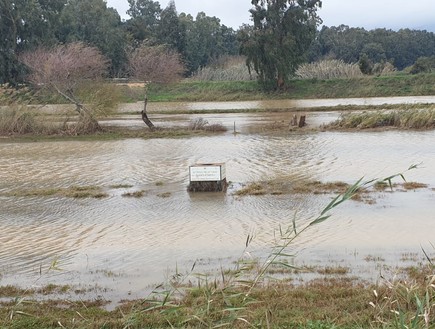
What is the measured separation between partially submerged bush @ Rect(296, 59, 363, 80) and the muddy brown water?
104ft

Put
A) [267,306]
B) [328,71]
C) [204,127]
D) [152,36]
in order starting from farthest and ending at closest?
[152,36]
[328,71]
[204,127]
[267,306]

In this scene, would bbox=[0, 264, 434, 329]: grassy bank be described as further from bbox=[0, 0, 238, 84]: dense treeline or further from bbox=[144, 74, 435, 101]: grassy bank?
bbox=[144, 74, 435, 101]: grassy bank

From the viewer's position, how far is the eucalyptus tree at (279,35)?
45.0 metres

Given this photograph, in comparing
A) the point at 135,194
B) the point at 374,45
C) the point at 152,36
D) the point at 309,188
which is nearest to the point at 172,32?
the point at 152,36

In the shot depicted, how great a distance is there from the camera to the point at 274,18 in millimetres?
45625

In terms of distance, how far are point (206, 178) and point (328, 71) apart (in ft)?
135

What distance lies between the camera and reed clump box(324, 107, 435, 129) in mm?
24953

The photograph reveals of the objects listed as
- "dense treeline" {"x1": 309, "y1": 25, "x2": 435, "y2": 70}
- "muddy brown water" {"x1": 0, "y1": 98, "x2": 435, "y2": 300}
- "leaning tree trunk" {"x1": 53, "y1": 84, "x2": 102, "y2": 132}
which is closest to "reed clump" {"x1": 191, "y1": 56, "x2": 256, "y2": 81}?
"dense treeline" {"x1": 309, "y1": 25, "x2": 435, "y2": 70}

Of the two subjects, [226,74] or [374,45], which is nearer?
[226,74]

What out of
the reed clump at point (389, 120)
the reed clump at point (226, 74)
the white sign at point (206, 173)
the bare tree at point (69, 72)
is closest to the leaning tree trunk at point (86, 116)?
the bare tree at point (69, 72)

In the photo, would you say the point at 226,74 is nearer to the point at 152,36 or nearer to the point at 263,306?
the point at 152,36

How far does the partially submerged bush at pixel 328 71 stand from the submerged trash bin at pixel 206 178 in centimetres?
3966

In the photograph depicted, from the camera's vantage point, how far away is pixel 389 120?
2603 centimetres

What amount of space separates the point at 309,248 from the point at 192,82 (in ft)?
159
